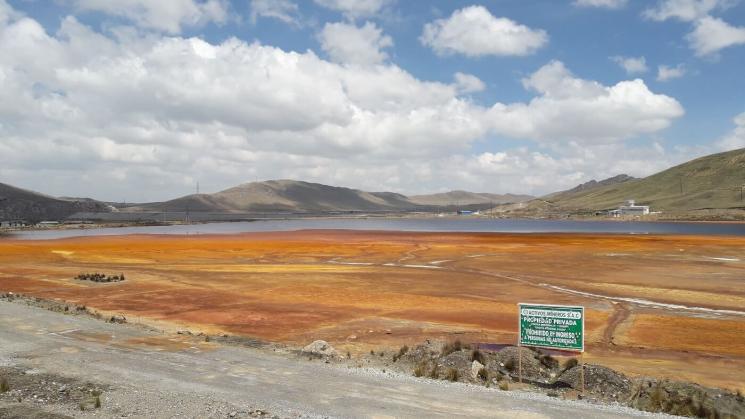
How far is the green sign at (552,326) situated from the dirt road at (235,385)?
5.73 feet

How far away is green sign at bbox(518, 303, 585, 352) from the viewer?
1407 centimetres

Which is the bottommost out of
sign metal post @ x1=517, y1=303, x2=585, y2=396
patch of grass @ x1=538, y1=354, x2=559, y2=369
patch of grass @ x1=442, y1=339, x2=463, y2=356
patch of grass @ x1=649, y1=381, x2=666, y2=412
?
patch of grass @ x1=538, y1=354, x2=559, y2=369

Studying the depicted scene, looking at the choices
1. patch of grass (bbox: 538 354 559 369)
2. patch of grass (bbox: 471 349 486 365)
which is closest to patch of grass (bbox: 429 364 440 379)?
patch of grass (bbox: 471 349 486 365)

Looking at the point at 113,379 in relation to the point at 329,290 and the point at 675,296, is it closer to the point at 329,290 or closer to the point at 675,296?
the point at 329,290

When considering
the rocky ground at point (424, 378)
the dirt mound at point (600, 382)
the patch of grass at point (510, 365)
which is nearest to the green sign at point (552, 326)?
the rocky ground at point (424, 378)

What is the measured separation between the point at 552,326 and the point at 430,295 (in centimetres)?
2121

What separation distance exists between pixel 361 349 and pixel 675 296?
2566cm

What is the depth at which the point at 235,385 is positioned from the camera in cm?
1367

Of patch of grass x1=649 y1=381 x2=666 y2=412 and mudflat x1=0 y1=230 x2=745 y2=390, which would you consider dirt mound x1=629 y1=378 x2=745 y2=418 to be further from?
mudflat x1=0 y1=230 x2=745 y2=390

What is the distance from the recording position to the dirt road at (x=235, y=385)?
11.8m

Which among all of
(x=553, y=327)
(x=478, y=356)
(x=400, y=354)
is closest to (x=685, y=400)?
(x=553, y=327)

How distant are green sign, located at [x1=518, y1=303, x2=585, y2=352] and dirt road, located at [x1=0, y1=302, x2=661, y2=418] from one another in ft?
5.73

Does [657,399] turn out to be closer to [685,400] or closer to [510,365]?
[685,400]

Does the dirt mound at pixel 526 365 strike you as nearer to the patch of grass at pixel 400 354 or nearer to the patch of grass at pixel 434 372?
the patch of grass at pixel 434 372
